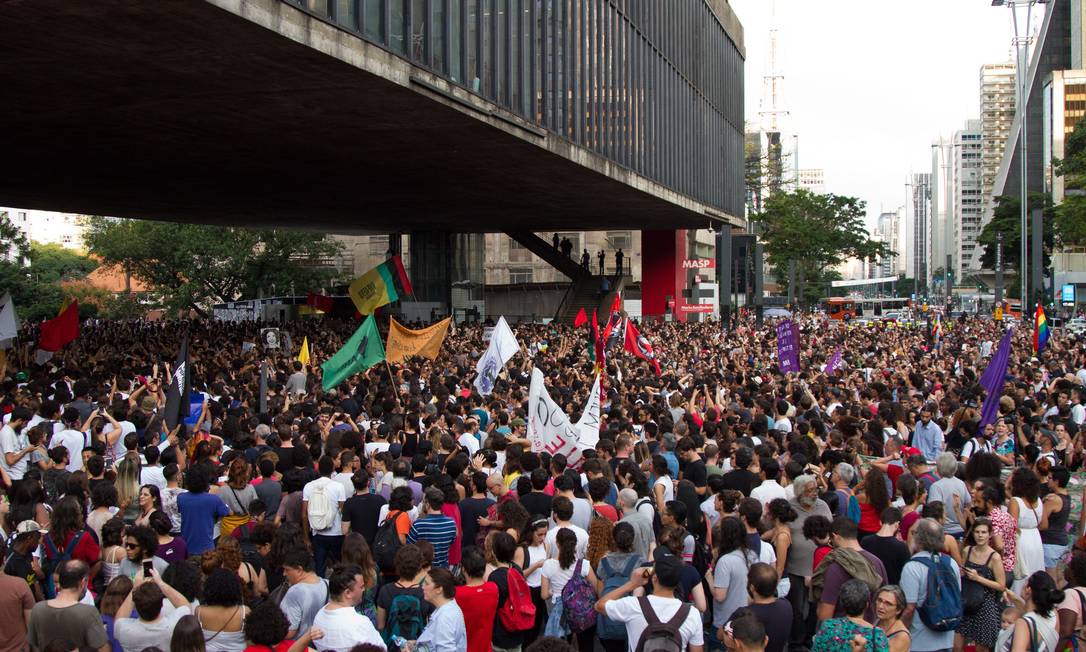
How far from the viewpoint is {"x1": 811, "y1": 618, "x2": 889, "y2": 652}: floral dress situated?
205 inches

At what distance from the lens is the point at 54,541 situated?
695cm

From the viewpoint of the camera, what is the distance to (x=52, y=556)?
7027 mm

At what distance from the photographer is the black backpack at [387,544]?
7230 mm

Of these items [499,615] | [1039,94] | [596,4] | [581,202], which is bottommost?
[499,615]

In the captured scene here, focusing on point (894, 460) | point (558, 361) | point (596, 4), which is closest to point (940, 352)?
point (558, 361)

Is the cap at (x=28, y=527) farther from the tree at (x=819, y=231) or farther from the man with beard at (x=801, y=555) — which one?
the tree at (x=819, y=231)

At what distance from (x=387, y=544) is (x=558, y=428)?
126 inches

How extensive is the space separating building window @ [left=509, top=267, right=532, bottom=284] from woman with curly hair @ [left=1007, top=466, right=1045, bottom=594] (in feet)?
217

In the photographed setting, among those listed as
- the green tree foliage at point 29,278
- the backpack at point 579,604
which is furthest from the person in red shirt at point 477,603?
the green tree foliage at point 29,278

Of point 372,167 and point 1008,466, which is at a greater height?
point 372,167

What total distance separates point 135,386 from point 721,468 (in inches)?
451

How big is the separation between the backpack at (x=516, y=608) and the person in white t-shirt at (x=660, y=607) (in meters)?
0.62

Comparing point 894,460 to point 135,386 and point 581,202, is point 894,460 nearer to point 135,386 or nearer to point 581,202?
point 135,386

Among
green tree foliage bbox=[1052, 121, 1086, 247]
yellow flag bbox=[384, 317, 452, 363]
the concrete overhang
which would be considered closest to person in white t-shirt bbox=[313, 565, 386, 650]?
yellow flag bbox=[384, 317, 452, 363]
